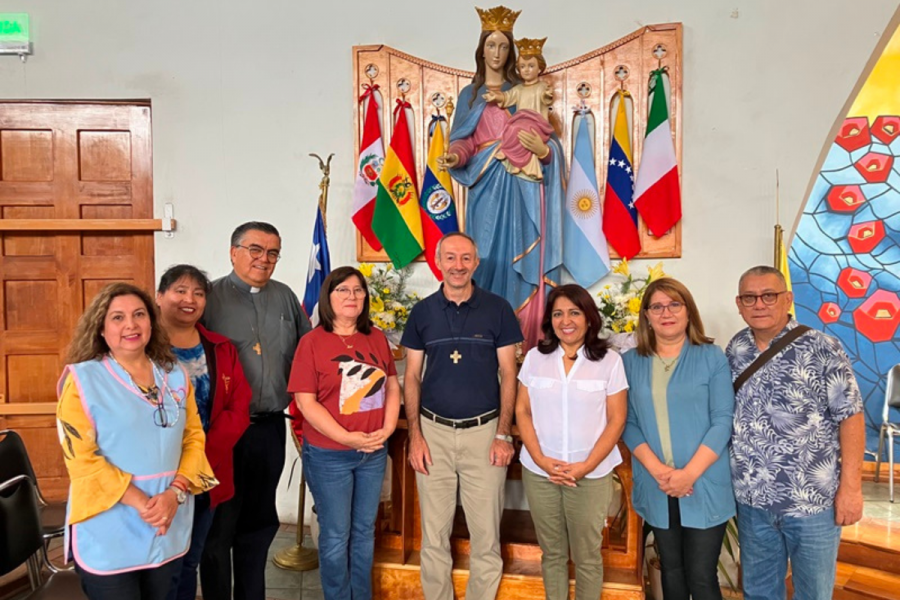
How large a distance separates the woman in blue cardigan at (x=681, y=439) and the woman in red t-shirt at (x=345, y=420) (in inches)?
36.1

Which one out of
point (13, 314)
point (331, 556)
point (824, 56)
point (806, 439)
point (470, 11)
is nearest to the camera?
point (806, 439)

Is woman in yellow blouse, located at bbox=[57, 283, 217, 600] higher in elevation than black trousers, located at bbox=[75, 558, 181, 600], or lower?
higher

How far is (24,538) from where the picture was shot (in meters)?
1.97

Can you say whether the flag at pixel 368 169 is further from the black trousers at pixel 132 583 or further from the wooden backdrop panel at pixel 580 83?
the black trousers at pixel 132 583

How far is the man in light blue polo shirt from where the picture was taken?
2248mm

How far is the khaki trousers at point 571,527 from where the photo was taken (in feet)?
6.91

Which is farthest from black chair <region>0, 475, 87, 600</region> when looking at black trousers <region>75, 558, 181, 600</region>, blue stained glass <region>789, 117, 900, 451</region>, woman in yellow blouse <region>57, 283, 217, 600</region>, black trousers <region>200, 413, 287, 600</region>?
blue stained glass <region>789, 117, 900, 451</region>

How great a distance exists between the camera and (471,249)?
7.44ft

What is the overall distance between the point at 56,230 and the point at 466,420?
119 inches

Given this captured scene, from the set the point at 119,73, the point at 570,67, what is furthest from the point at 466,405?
the point at 119,73

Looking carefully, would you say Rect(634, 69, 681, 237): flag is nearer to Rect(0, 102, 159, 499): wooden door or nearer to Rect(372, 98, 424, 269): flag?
Rect(372, 98, 424, 269): flag

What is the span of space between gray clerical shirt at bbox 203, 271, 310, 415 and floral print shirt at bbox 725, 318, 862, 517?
1639 millimetres

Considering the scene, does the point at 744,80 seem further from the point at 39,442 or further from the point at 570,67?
the point at 39,442

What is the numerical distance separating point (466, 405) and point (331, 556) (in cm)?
74
